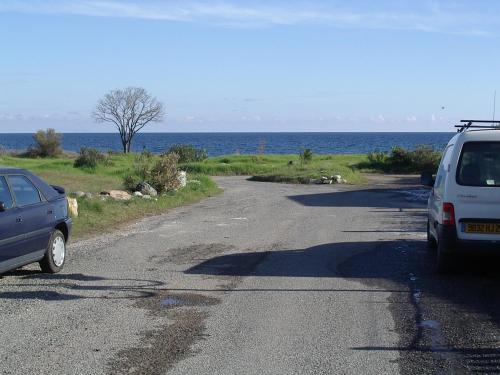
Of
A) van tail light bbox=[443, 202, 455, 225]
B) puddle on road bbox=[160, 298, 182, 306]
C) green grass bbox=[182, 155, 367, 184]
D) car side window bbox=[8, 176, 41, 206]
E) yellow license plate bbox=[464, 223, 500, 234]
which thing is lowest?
green grass bbox=[182, 155, 367, 184]

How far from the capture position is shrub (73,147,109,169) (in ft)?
127

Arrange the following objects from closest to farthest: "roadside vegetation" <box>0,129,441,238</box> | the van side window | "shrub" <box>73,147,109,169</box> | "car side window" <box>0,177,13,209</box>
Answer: "car side window" <box>0,177,13,209</box>
the van side window
"roadside vegetation" <box>0,129,441,238</box>
"shrub" <box>73,147,109,169</box>

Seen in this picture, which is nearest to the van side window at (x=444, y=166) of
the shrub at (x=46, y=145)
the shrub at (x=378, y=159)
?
the shrub at (x=378, y=159)

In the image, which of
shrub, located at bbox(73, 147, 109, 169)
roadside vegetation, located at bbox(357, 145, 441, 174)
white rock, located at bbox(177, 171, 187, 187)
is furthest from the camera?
roadside vegetation, located at bbox(357, 145, 441, 174)

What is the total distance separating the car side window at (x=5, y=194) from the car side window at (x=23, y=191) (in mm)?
121

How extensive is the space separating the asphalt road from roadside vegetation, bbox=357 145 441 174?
32.6 meters

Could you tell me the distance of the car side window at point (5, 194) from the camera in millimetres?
9169

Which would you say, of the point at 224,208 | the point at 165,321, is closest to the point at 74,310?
the point at 165,321

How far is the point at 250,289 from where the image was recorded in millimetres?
9219

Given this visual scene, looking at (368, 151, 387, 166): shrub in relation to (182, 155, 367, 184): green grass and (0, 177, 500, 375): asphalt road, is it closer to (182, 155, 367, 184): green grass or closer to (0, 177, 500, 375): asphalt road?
(182, 155, 367, 184): green grass

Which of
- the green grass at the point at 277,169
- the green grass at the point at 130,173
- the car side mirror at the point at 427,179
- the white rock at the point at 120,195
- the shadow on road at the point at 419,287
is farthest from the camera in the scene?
the green grass at the point at 277,169

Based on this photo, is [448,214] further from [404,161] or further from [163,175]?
Answer: [404,161]

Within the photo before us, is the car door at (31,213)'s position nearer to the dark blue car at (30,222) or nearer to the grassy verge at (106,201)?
the dark blue car at (30,222)

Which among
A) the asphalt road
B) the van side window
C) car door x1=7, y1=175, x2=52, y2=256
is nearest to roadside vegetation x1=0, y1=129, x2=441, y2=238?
the asphalt road
